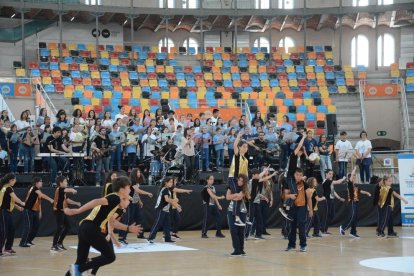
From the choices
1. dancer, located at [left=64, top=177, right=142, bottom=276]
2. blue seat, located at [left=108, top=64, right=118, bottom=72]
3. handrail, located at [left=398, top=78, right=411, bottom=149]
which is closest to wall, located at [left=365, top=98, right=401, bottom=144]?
handrail, located at [left=398, top=78, right=411, bottom=149]

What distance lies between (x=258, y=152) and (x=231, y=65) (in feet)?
59.4

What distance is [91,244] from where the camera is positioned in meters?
11.5

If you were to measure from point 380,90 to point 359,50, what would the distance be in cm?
982

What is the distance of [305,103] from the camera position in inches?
1511

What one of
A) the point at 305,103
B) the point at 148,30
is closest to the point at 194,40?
the point at 148,30

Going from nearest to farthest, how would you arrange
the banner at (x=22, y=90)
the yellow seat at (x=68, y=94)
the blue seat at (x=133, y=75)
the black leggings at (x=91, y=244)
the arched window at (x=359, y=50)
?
the black leggings at (x=91, y=244), the banner at (x=22, y=90), the yellow seat at (x=68, y=94), the blue seat at (x=133, y=75), the arched window at (x=359, y=50)

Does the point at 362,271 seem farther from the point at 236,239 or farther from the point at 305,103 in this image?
the point at 305,103

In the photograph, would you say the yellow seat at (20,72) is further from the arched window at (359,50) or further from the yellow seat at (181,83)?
the arched window at (359,50)

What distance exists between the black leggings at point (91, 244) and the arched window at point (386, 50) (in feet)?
126

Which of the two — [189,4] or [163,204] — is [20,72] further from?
[163,204]

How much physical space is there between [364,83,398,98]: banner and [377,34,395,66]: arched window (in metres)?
9.26

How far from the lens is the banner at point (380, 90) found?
3853 centimetres

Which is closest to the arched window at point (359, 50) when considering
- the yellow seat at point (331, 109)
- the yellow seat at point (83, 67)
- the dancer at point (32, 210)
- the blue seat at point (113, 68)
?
the yellow seat at point (331, 109)

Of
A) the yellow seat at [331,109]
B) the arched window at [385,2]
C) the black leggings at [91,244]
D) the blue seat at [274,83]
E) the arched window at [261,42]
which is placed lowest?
the black leggings at [91,244]
